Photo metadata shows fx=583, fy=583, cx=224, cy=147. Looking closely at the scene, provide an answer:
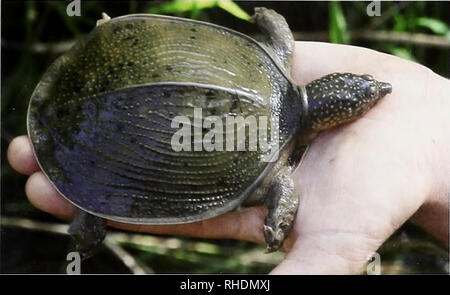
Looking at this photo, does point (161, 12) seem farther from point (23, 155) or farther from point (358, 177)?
point (358, 177)

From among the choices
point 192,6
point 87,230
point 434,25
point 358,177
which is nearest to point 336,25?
point 434,25

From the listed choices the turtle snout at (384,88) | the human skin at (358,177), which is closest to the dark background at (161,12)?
the human skin at (358,177)

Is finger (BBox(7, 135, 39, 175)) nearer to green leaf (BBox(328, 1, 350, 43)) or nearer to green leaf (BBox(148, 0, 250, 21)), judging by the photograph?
green leaf (BBox(148, 0, 250, 21))

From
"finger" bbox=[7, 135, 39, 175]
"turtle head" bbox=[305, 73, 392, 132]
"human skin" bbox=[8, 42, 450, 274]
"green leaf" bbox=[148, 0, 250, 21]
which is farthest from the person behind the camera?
"green leaf" bbox=[148, 0, 250, 21]

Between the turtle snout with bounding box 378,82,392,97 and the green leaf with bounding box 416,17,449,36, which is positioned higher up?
the green leaf with bounding box 416,17,449,36

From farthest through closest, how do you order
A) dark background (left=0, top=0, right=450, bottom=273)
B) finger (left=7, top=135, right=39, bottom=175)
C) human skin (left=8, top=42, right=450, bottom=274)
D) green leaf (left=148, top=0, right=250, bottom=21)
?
dark background (left=0, top=0, right=450, bottom=273)
green leaf (left=148, top=0, right=250, bottom=21)
finger (left=7, top=135, right=39, bottom=175)
human skin (left=8, top=42, right=450, bottom=274)

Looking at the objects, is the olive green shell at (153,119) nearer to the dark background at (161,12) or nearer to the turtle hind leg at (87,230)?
the turtle hind leg at (87,230)

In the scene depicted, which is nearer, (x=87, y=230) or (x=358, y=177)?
(x=358, y=177)

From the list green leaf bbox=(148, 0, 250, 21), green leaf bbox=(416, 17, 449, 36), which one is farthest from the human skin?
green leaf bbox=(416, 17, 449, 36)
